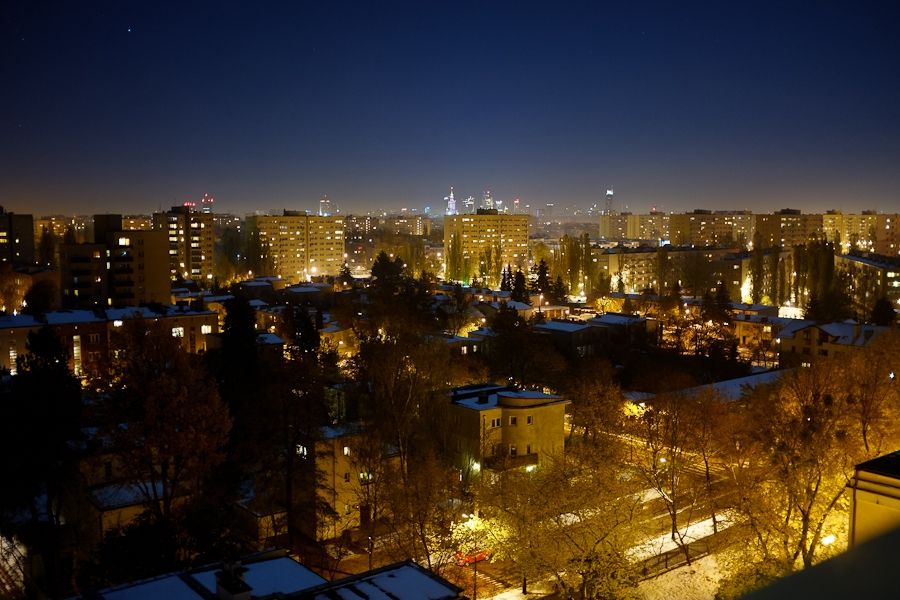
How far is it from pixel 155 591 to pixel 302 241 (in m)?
43.6

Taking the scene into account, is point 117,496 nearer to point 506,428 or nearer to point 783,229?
point 506,428

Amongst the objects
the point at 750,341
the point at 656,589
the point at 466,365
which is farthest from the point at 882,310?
the point at 656,589

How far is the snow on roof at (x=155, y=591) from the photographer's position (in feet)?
15.6

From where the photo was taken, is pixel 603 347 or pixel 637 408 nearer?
pixel 637 408

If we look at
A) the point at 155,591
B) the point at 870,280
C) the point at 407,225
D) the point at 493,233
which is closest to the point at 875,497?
the point at 155,591

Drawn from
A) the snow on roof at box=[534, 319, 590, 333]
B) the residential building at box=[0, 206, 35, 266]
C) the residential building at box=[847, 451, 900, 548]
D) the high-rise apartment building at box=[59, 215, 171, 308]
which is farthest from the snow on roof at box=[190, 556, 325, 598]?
the residential building at box=[0, 206, 35, 266]

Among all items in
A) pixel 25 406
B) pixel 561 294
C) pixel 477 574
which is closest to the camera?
pixel 25 406

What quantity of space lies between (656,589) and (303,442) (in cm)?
422

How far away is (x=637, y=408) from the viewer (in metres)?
13.3

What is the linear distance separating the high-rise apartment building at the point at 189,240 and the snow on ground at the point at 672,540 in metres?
32.1

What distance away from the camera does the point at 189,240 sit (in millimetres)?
39000

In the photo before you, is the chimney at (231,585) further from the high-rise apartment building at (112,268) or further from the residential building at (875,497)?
the high-rise apartment building at (112,268)

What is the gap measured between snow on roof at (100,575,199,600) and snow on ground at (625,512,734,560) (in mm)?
5107

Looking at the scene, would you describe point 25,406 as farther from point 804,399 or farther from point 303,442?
point 804,399
